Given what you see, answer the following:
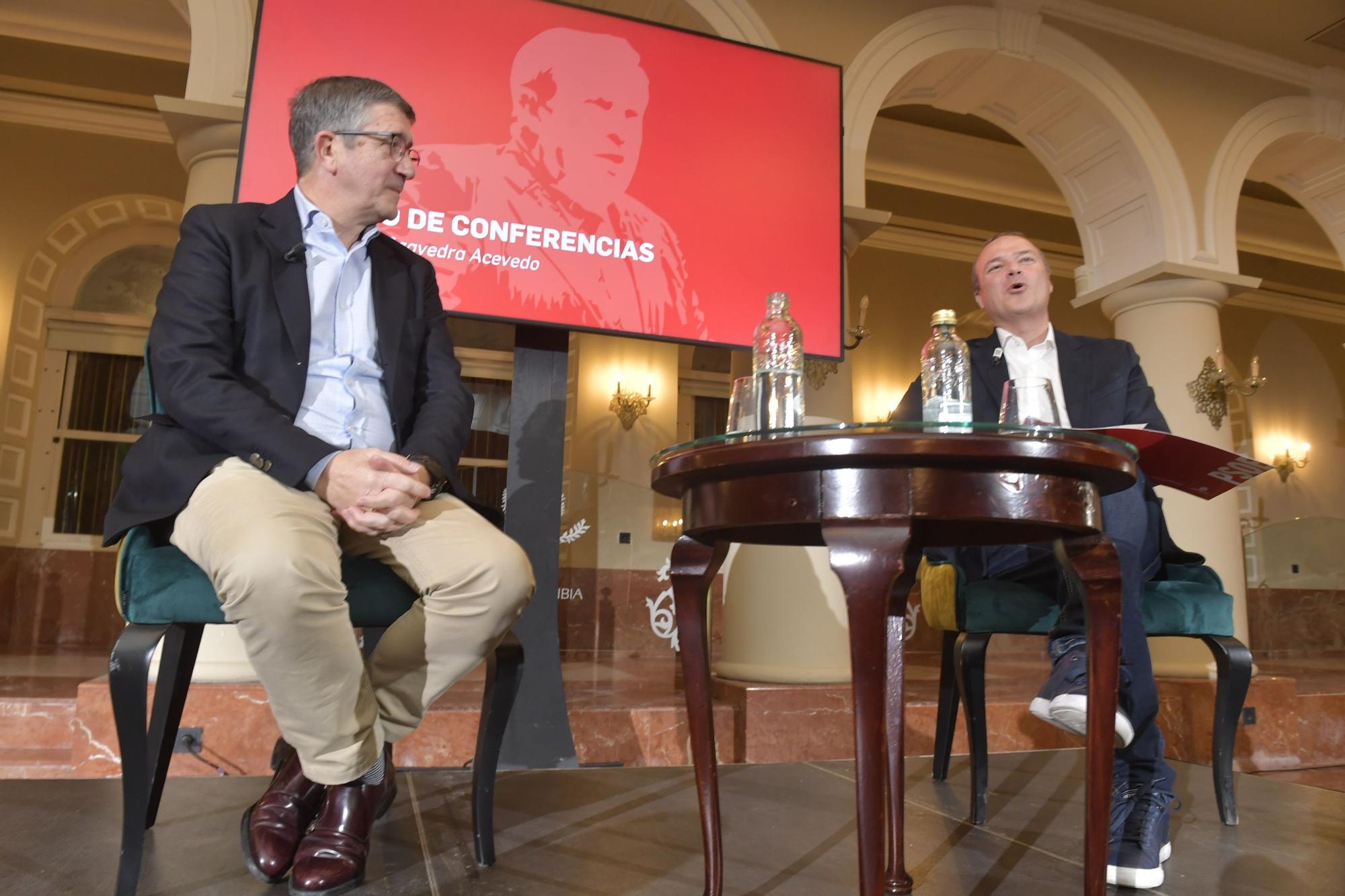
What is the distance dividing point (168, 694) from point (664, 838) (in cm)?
83

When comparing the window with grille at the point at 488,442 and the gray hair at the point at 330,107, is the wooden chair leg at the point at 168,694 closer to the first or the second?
the gray hair at the point at 330,107

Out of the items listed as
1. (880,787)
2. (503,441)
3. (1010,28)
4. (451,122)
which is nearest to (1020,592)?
(880,787)

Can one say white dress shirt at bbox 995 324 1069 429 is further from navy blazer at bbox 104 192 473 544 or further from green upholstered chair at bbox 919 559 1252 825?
navy blazer at bbox 104 192 473 544

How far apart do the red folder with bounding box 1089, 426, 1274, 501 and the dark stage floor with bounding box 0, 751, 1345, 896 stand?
61 cm

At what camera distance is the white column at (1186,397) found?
3908 millimetres

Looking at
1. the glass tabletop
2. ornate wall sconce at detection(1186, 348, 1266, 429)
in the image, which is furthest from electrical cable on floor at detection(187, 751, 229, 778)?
ornate wall sconce at detection(1186, 348, 1266, 429)

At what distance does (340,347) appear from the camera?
160 cm

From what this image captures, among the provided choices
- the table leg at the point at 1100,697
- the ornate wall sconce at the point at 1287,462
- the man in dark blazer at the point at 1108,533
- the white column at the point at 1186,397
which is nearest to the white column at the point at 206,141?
the man in dark blazer at the point at 1108,533

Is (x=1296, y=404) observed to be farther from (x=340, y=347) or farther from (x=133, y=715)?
(x=133, y=715)

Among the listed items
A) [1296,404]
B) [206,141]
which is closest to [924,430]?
[206,141]

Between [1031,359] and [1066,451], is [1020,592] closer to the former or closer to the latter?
[1031,359]

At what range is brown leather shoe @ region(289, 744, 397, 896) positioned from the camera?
121 centimetres

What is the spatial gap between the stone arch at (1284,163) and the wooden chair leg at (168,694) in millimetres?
4563

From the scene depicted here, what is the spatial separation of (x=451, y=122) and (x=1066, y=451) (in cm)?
209
